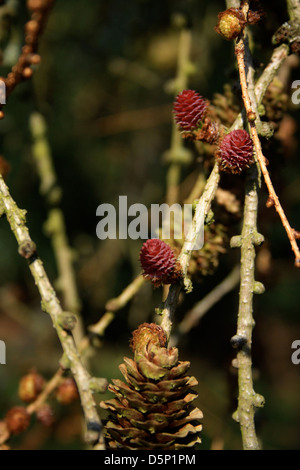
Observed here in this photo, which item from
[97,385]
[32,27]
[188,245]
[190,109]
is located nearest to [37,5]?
[32,27]

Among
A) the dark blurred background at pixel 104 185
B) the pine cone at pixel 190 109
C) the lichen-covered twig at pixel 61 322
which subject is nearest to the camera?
the lichen-covered twig at pixel 61 322

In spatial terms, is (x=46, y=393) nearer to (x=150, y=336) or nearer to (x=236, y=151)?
(x=150, y=336)

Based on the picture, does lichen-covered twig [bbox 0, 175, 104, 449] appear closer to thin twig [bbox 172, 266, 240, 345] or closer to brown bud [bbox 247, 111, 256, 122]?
brown bud [bbox 247, 111, 256, 122]

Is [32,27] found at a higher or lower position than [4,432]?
higher

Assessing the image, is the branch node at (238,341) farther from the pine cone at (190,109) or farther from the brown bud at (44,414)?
the brown bud at (44,414)

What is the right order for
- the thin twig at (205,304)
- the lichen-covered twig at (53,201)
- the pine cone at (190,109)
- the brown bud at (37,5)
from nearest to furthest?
the pine cone at (190,109)
the brown bud at (37,5)
the thin twig at (205,304)
the lichen-covered twig at (53,201)

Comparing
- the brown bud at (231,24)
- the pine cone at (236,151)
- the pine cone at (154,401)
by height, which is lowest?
the pine cone at (154,401)

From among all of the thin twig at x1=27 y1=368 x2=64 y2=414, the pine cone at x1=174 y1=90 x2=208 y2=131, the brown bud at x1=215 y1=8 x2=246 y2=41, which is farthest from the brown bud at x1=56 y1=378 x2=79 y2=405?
the brown bud at x1=215 y1=8 x2=246 y2=41

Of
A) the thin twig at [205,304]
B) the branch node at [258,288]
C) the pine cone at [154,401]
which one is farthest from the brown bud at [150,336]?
the thin twig at [205,304]
